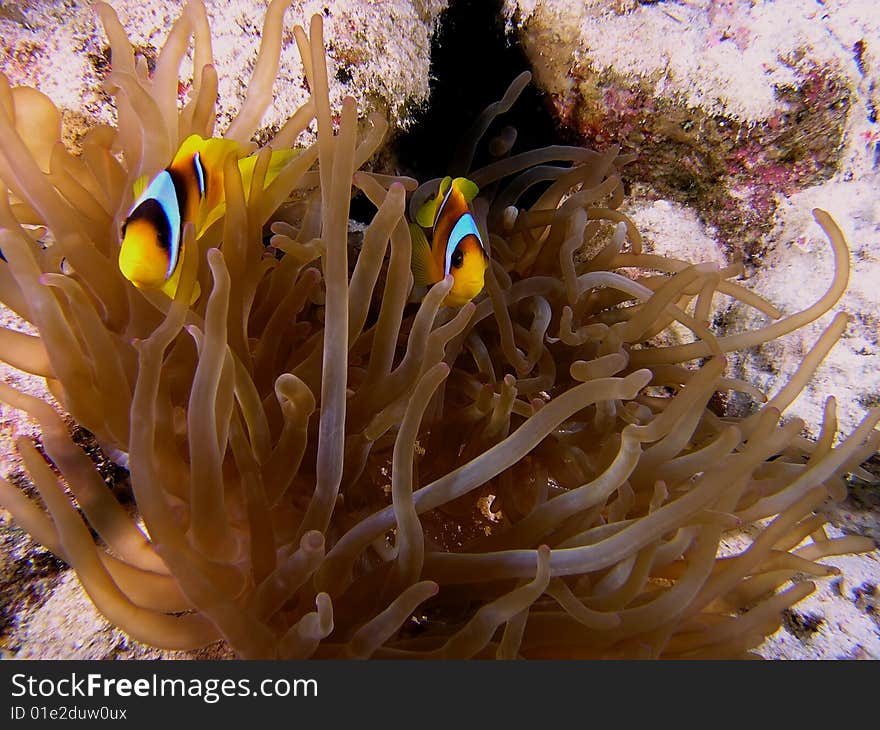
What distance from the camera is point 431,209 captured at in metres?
1.34

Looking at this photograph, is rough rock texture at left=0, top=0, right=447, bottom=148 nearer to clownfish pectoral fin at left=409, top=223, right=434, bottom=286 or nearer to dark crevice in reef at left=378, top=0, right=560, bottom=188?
dark crevice in reef at left=378, top=0, right=560, bottom=188

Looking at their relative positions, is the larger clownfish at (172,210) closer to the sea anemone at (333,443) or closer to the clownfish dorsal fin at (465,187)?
the sea anemone at (333,443)

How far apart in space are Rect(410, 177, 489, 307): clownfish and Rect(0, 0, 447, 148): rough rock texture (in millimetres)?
370

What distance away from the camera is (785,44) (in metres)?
1.65

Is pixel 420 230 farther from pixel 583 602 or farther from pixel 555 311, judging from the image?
pixel 583 602

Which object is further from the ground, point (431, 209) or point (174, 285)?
point (431, 209)

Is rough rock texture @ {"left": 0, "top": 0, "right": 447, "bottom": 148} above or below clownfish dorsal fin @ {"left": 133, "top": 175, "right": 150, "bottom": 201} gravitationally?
above

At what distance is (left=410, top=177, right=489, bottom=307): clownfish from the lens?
3.88 ft

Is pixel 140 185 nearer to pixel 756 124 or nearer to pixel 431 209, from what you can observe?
pixel 431 209

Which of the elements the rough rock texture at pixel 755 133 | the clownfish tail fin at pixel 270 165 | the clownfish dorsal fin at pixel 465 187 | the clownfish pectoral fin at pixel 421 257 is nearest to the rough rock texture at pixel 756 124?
the rough rock texture at pixel 755 133

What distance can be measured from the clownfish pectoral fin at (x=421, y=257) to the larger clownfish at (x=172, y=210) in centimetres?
36

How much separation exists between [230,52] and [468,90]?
2.64 ft

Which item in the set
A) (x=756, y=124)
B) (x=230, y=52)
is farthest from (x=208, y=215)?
(x=756, y=124)

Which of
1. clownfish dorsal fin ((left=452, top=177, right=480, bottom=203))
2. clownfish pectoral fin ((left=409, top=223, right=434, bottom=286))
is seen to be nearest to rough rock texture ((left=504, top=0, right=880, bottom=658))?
clownfish dorsal fin ((left=452, top=177, right=480, bottom=203))
